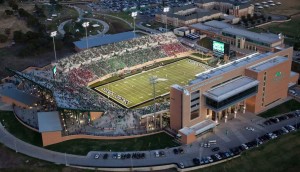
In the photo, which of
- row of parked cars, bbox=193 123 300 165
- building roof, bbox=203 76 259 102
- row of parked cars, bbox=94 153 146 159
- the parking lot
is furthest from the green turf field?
row of parked cars, bbox=193 123 300 165

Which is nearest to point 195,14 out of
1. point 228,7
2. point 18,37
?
point 228,7

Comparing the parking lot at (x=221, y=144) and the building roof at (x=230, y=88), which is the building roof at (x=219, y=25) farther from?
the parking lot at (x=221, y=144)

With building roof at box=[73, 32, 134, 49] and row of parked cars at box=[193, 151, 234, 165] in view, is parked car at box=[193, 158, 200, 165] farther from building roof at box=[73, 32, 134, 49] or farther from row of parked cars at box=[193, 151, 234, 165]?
building roof at box=[73, 32, 134, 49]

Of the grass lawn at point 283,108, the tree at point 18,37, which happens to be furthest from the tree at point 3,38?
the grass lawn at point 283,108

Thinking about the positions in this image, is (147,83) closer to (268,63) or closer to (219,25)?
(268,63)

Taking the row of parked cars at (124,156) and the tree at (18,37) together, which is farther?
the tree at (18,37)

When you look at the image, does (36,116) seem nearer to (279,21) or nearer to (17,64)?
(17,64)
